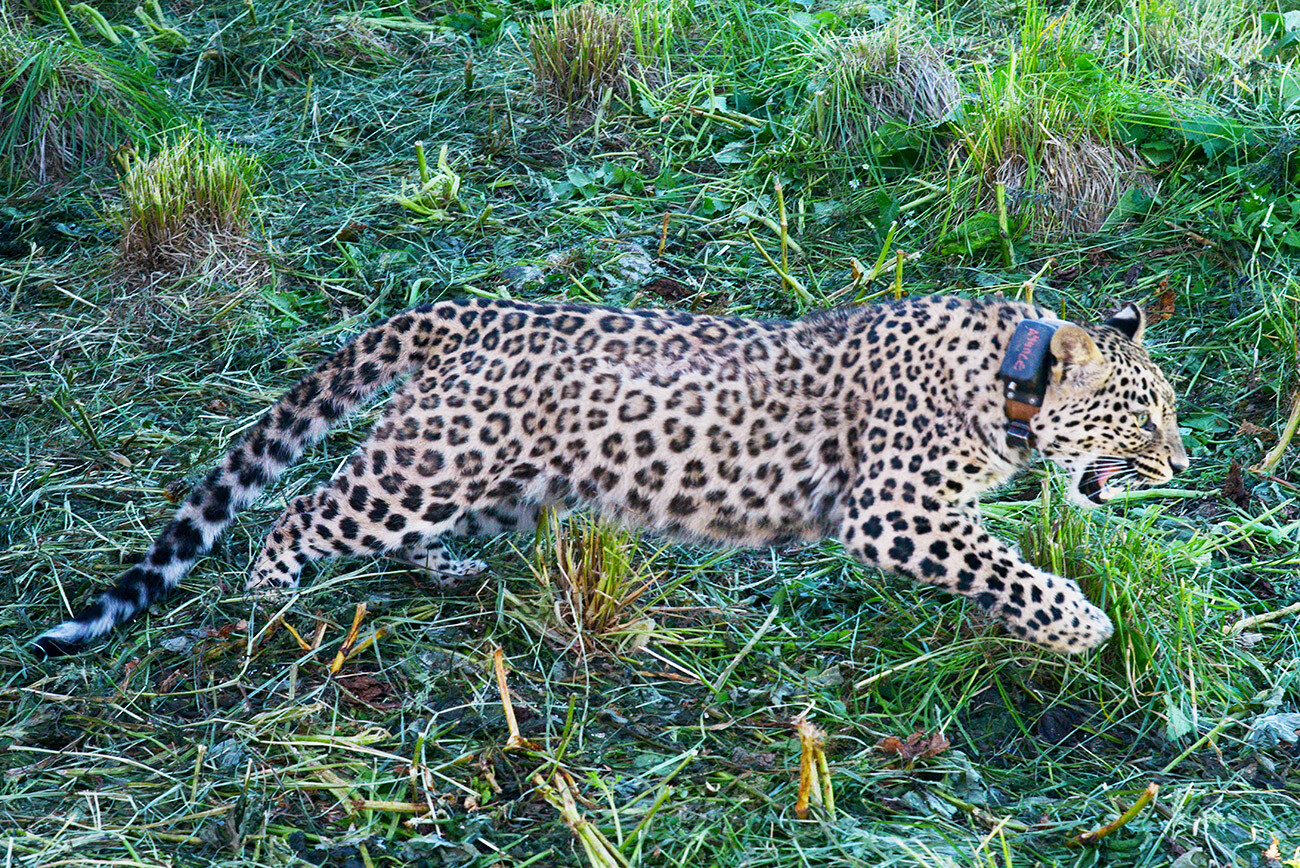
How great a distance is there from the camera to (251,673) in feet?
16.2

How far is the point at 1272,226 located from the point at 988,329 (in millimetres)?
2737

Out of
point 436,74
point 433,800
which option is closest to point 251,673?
point 433,800

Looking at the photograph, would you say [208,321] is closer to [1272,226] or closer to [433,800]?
[433,800]

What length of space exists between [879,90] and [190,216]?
158 inches

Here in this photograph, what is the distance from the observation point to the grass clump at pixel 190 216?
7141 millimetres

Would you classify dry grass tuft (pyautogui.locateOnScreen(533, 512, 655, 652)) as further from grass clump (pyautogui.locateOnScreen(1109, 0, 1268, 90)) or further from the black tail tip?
Answer: grass clump (pyautogui.locateOnScreen(1109, 0, 1268, 90))

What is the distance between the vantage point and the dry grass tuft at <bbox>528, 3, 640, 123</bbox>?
8.49 meters

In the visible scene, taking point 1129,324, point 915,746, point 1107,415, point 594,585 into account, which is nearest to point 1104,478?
point 1107,415

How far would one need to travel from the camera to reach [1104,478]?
5.20 meters

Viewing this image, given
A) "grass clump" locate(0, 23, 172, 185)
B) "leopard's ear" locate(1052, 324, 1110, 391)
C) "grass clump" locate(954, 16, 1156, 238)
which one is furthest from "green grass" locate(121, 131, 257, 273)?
"leopard's ear" locate(1052, 324, 1110, 391)

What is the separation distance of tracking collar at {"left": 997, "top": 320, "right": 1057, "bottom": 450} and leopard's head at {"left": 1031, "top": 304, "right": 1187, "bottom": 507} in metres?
0.05

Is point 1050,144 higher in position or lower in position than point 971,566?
higher

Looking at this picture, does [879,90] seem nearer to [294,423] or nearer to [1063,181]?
[1063,181]

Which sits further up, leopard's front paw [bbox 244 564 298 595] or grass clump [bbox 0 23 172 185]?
grass clump [bbox 0 23 172 185]
